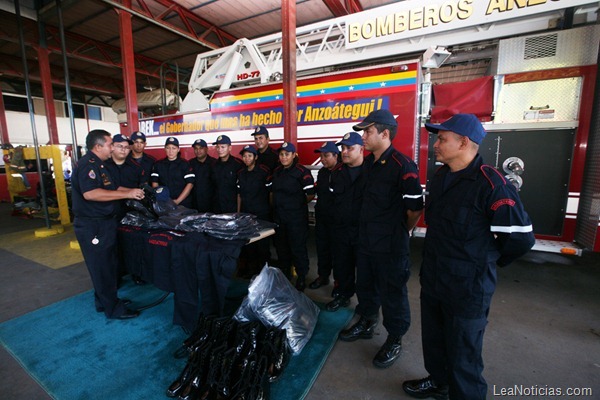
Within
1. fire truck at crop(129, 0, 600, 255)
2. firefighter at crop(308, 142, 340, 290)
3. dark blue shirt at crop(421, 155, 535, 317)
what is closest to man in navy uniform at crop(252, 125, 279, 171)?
fire truck at crop(129, 0, 600, 255)

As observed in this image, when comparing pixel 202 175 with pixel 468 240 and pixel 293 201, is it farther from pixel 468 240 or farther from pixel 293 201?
pixel 468 240

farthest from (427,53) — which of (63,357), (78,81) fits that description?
(78,81)

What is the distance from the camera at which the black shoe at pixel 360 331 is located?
2.51 metres

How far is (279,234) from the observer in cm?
349

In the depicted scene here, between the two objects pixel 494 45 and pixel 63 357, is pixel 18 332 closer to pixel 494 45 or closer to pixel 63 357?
pixel 63 357

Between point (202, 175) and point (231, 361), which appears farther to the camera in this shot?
point (202, 175)

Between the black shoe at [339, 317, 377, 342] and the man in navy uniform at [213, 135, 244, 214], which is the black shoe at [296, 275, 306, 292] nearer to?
the black shoe at [339, 317, 377, 342]

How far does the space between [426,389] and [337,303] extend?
119 cm

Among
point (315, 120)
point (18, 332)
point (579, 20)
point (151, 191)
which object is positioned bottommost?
point (18, 332)

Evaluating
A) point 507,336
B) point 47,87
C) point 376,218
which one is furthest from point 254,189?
point 47,87

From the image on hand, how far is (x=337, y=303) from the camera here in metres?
3.00

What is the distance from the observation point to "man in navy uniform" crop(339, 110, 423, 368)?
2191 mm

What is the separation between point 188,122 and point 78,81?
42.2 ft

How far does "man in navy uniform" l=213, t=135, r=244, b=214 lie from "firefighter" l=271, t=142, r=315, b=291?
2.42 feet
